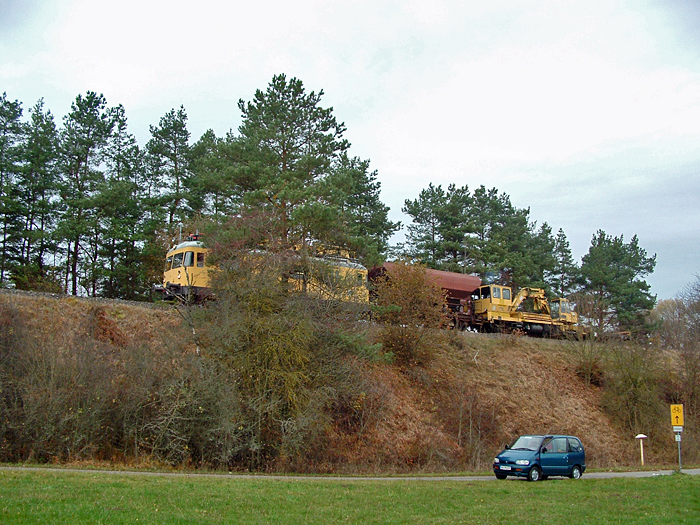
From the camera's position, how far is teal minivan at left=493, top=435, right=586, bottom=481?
60.1 feet

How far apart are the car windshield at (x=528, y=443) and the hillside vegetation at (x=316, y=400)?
16.8ft

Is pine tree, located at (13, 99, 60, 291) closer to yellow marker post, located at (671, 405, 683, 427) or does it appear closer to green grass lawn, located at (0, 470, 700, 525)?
green grass lawn, located at (0, 470, 700, 525)

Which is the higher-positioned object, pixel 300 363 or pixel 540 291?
pixel 540 291

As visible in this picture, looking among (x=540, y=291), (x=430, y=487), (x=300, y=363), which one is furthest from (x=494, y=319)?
(x=430, y=487)

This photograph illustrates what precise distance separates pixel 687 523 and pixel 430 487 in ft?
19.8

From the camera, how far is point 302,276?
2416 centimetres

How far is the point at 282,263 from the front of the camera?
2317 cm

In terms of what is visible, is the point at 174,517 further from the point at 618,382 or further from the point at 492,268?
the point at 492,268

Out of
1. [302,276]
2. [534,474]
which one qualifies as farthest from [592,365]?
[302,276]

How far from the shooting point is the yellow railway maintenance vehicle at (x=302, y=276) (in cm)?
2402

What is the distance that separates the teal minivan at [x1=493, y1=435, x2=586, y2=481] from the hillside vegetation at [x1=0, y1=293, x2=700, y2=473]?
532 cm

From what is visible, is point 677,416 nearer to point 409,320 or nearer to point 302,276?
point 409,320

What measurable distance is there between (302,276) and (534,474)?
36.5 ft

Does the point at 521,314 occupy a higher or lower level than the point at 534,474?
higher
